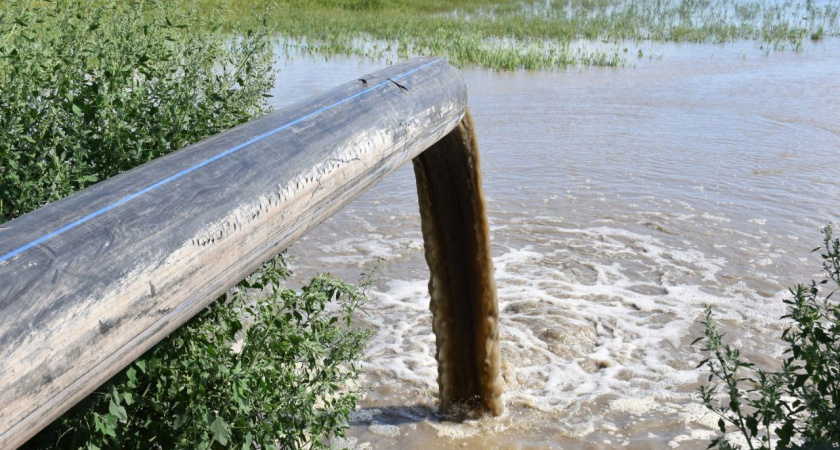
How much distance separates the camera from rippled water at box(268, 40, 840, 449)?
4441 millimetres

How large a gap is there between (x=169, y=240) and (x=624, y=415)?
3.22 m

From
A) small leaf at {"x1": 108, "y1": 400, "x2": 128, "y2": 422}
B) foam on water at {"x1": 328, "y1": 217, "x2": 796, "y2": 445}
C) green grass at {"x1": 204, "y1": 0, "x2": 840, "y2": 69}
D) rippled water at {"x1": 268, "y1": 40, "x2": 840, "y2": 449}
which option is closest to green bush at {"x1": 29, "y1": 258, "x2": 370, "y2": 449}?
small leaf at {"x1": 108, "y1": 400, "x2": 128, "y2": 422}

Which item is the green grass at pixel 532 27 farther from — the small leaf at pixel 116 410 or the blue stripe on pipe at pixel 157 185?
the small leaf at pixel 116 410

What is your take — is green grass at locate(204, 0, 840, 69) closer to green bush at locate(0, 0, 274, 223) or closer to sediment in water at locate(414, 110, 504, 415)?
sediment in water at locate(414, 110, 504, 415)

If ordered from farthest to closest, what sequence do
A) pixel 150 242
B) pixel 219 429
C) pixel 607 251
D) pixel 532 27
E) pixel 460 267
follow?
pixel 532 27 → pixel 607 251 → pixel 460 267 → pixel 219 429 → pixel 150 242

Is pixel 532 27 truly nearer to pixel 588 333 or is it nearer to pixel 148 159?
pixel 588 333

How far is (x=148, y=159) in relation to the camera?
2.82 m

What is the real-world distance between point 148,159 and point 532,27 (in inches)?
703

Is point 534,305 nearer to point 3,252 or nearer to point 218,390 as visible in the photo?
point 218,390

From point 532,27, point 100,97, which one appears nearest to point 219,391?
point 100,97

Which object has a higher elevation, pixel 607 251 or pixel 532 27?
pixel 532 27

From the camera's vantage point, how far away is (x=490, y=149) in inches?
386

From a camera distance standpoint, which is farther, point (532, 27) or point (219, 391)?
point (532, 27)

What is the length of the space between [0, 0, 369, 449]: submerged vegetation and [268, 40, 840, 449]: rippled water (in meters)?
1.38
